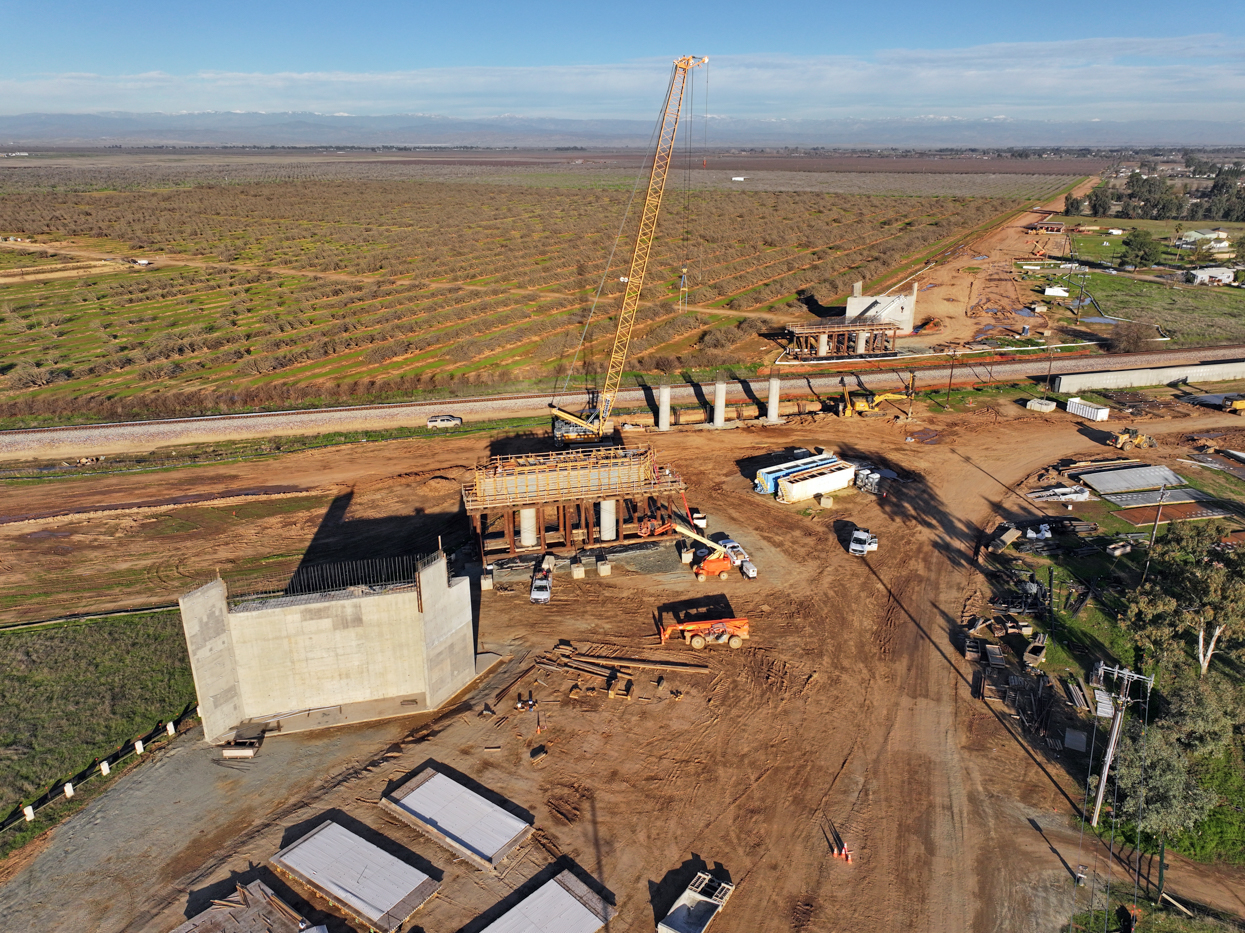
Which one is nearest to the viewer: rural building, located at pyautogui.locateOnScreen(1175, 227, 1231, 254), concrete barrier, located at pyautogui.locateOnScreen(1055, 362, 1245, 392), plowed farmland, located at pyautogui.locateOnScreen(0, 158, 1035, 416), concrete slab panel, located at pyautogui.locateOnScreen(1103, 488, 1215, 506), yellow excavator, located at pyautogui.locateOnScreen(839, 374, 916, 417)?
concrete slab panel, located at pyautogui.locateOnScreen(1103, 488, 1215, 506)

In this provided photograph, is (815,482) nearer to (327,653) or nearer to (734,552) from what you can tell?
(734,552)

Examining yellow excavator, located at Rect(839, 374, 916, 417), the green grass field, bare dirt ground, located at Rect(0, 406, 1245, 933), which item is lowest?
bare dirt ground, located at Rect(0, 406, 1245, 933)

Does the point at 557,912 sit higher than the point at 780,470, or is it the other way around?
the point at 780,470

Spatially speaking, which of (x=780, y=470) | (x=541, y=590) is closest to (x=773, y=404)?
(x=780, y=470)

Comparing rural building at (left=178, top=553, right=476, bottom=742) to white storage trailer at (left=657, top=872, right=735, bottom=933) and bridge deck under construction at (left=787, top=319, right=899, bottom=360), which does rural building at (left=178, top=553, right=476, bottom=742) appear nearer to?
white storage trailer at (left=657, top=872, right=735, bottom=933)

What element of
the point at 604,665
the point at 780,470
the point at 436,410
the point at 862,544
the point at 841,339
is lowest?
the point at 604,665

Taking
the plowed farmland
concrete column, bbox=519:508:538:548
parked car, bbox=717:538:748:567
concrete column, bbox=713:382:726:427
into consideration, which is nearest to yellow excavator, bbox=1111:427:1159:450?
concrete column, bbox=713:382:726:427

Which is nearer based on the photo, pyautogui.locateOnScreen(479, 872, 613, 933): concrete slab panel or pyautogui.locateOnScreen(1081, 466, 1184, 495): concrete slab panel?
pyautogui.locateOnScreen(479, 872, 613, 933): concrete slab panel

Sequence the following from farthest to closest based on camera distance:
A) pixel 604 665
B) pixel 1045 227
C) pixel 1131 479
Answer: pixel 1045 227 < pixel 1131 479 < pixel 604 665
